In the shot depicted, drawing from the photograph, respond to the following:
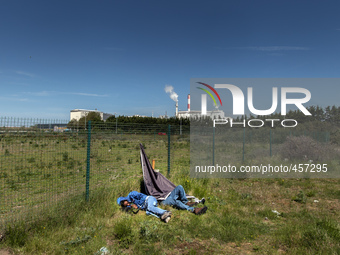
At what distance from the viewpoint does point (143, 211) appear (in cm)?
542

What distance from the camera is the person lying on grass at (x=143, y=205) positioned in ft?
16.2

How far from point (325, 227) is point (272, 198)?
2863 millimetres

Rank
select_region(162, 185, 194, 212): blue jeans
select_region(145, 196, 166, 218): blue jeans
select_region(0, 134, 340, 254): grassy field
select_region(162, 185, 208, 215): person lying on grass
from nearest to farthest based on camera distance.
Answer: select_region(0, 134, 340, 254): grassy field
select_region(145, 196, 166, 218): blue jeans
select_region(162, 185, 208, 215): person lying on grass
select_region(162, 185, 194, 212): blue jeans

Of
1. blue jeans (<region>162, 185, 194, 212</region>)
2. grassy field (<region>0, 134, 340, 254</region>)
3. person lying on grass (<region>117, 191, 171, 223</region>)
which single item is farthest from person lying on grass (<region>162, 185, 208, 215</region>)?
person lying on grass (<region>117, 191, 171, 223</region>)

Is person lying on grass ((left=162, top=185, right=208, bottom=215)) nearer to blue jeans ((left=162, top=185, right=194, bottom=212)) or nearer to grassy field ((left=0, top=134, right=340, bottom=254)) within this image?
blue jeans ((left=162, top=185, right=194, bottom=212))

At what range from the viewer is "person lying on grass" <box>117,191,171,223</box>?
495 cm

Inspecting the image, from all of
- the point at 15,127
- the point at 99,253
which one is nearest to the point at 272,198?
the point at 99,253

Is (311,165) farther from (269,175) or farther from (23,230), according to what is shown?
(23,230)

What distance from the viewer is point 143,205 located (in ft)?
18.0
